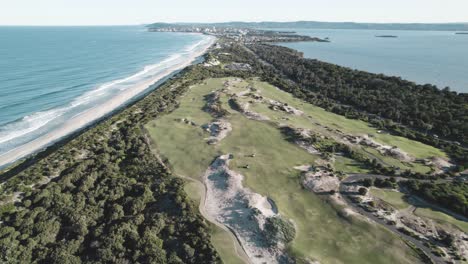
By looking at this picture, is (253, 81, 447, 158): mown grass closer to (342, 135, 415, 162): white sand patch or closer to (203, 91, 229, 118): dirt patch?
(342, 135, 415, 162): white sand patch

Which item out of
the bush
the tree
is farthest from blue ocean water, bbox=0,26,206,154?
the tree

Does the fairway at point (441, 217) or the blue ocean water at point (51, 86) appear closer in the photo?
the fairway at point (441, 217)

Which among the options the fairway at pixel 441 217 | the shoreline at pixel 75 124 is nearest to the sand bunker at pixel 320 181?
the fairway at pixel 441 217

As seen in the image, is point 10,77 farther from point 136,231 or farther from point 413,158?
point 413,158

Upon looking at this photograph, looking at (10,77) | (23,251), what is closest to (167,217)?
(23,251)

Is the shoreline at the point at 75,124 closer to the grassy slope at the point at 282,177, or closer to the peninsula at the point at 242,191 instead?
the peninsula at the point at 242,191

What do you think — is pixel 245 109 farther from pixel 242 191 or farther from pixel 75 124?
pixel 75 124

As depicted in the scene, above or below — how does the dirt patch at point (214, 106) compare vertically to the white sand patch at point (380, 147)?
above
